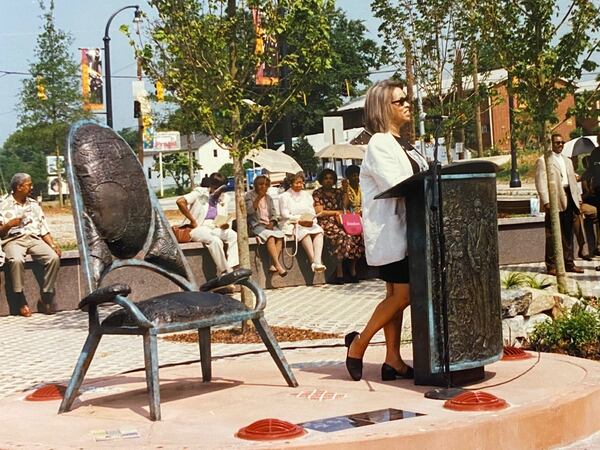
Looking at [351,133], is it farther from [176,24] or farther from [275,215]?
[176,24]

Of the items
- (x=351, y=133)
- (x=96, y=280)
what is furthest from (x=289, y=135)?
(x=351, y=133)

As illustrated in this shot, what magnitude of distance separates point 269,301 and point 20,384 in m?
6.63

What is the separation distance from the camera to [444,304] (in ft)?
23.9

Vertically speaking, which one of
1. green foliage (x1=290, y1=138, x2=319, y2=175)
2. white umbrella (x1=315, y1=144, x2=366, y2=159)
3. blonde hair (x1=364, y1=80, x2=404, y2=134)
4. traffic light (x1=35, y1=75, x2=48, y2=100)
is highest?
traffic light (x1=35, y1=75, x2=48, y2=100)

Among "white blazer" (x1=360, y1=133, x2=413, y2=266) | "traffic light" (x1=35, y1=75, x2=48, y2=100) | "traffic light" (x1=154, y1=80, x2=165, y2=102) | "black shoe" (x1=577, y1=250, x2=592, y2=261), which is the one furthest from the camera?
"traffic light" (x1=35, y1=75, x2=48, y2=100)

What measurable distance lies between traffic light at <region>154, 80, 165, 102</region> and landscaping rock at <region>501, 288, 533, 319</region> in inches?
169

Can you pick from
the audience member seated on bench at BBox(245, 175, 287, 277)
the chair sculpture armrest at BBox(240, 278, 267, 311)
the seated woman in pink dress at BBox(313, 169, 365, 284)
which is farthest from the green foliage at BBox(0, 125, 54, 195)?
the chair sculpture armrest at BBox(240, 278, 267, 311)

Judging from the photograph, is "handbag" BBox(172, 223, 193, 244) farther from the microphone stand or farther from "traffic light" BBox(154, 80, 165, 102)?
the microphone stand

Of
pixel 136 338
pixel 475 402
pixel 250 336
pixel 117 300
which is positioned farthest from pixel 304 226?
pixel 475 402

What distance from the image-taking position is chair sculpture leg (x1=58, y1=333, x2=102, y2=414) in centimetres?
726

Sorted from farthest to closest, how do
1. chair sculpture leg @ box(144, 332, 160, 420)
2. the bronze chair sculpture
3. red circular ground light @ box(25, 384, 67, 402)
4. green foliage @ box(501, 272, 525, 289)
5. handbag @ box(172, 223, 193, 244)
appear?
handbag @ box(172, 223, 193, 244) < green foliage @ box(501, 272, 525, 289) < red circular ground light @ box(25, 384, 67, 402) < the bronze chair sculpture < chair sculpture leg @ box(144, 332, 160, 420)

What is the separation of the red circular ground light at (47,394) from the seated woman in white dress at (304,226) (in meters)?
10.1

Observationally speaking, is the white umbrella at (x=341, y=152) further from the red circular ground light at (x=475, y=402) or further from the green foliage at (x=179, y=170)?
the green foliage at (x=179, y=170)

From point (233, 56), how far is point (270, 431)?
24.0ft
